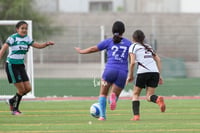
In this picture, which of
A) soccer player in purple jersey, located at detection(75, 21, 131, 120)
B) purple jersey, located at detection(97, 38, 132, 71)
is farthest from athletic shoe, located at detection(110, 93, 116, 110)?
purple jersey, located at detection(97, 38, 132, 71)

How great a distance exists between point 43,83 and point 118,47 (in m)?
15.8

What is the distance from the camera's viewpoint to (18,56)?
1827 cm

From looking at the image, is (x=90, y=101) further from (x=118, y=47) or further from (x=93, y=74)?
(x=93, y=74)

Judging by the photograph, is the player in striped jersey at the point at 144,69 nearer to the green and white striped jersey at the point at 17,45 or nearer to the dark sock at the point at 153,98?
the dark sock at the point at 153,98

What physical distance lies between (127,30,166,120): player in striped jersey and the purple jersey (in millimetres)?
135

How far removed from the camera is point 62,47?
35.8 m

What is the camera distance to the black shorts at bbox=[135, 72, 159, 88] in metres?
16.4

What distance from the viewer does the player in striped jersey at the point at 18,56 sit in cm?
1812

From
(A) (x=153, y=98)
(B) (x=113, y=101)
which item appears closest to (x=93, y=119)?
(B) (x=113, y=101)

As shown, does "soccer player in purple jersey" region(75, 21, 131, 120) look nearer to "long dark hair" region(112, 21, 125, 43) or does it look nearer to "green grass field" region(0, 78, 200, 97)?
"long dark hair" region(112, 21, 125, 43)

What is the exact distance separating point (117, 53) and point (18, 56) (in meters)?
3.15

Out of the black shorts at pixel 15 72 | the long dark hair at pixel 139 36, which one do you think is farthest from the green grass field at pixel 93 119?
the long dark hair at pixel 139 36

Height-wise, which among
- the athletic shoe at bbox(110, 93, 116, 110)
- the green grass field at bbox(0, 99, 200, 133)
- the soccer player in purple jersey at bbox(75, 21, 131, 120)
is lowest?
the green grass field at bbox(0, 99, 200, 133)

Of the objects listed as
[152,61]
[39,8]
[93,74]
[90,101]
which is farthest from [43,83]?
[152,61]
